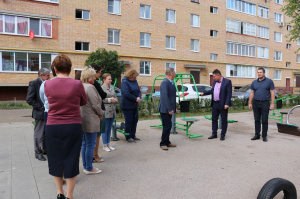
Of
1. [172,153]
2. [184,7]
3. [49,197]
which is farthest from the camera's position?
[184,7]

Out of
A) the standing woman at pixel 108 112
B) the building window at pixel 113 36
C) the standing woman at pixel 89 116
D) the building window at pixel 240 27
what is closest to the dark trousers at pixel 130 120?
the standing woman at pixel 108 112

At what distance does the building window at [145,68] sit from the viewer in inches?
1019

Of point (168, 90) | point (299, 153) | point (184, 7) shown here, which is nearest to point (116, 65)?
point (184, 7)

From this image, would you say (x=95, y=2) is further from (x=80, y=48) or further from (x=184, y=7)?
(x=184, y=7)

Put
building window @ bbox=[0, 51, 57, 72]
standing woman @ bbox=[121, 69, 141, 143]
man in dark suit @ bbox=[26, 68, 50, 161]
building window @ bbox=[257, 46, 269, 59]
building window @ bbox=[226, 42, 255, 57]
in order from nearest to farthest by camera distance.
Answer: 1. man in dark suit @ bbox=[26, 68, 50, 161]
2. standing woman @ bbox=[121, 69, 141, 143]
3. building window @ bbox=[0, 51, 57, 72]
4. building window @ bbox=[226, 42, 255, 57]
5. building window @ bbox=[257, 46, 269, 59]

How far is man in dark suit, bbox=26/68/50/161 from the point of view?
17.3 feet

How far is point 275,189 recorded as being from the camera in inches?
123

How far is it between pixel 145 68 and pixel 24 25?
1109 centimetres

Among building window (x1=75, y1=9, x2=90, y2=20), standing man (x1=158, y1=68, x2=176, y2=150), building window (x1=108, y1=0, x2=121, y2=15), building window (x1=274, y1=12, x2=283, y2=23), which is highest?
building window (x1=274, y1=12, x2=283, y2=23)

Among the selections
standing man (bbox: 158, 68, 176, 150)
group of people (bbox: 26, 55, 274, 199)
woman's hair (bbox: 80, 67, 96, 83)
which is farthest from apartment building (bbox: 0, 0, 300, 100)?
woman's hair (bbox: 80, 67, 96, 83)

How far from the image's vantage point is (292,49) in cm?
4038

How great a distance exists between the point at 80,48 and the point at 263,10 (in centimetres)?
2684

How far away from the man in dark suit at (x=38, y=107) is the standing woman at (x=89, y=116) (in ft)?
4.69

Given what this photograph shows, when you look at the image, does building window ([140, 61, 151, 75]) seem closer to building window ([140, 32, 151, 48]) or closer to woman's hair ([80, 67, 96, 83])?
building window ([140, 32, 151, 48])
